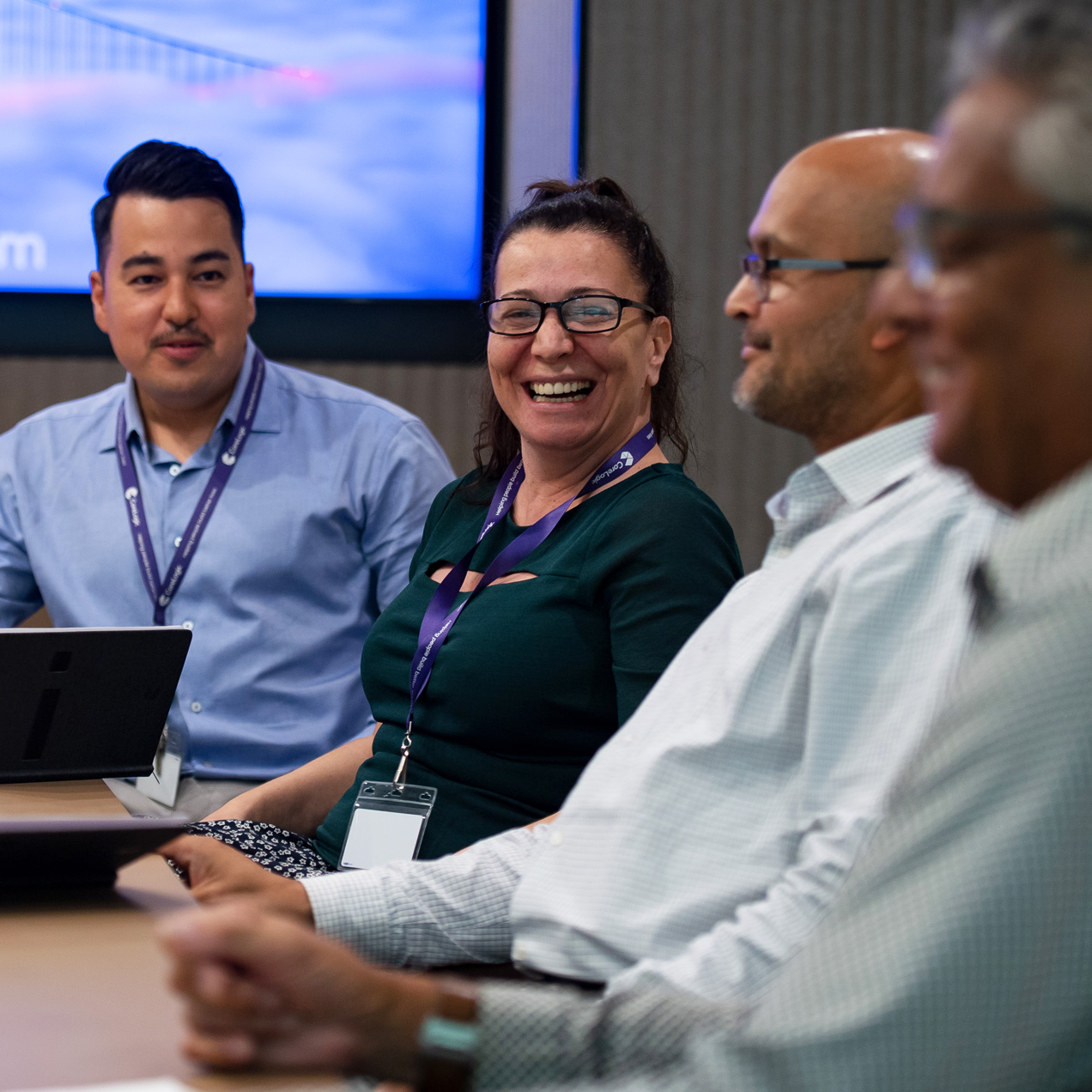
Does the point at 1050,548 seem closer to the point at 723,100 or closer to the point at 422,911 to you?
the point at 422,911

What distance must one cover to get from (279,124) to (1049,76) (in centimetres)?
312

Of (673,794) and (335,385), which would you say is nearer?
(673,794)

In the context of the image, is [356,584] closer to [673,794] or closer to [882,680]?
[673,794]

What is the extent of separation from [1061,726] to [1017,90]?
0.34m

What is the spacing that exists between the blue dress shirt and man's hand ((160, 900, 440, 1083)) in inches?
65.0

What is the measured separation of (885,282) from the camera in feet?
2.83

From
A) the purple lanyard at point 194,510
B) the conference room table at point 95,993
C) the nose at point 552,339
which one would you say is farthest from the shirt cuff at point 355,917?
the purple lanyard at point 194,510

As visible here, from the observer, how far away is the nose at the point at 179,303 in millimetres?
2488

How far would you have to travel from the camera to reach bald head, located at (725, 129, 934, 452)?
4.21 ft

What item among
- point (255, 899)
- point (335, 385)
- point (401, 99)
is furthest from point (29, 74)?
point (255, 899)

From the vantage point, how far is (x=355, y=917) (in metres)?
1.40

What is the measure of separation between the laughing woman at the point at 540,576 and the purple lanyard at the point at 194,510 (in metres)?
0.51

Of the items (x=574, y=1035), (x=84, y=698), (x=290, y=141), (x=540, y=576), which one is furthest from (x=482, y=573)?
(x=290, y=141)

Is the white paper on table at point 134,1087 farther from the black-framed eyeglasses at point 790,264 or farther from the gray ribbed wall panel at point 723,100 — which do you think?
the gray ribbed wall panel at point 723,100
